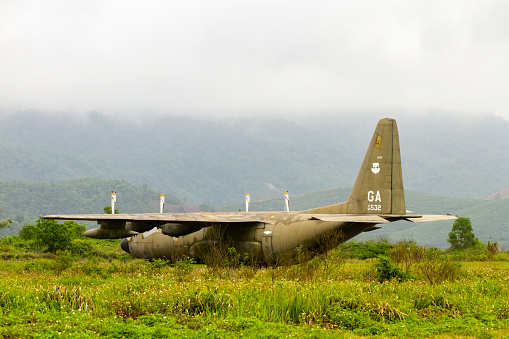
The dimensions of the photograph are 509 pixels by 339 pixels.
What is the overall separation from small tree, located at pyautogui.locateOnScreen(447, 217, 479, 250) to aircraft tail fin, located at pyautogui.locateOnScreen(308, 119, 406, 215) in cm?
3420

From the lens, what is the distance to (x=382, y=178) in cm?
2112

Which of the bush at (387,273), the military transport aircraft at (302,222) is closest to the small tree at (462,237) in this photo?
the military transport aircraft at (302,222)

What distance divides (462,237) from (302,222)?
37.6m

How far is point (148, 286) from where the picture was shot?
1382 cm

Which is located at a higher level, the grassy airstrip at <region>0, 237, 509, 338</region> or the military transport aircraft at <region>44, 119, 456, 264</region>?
the military transport aircraft at <region>44, 119, 456, 264</region>

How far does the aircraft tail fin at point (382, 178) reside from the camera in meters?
21.0

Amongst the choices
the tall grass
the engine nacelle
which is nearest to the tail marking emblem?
the tall grass

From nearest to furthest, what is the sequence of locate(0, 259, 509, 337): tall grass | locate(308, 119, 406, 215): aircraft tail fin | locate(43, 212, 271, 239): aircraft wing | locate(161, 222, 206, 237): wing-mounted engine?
locate(0, 259, 509, 337): tall grass, locate(43, 212, 271, 239): aircraft wing, locate(161, 222, 206, 237): wing-mounted engine, locate(308, 119, 406, 215): aircraft tail fin

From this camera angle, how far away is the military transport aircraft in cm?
2012

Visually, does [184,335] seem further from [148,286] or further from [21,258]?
[21,258]

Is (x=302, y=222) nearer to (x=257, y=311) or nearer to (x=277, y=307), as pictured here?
(x=277, y=307)

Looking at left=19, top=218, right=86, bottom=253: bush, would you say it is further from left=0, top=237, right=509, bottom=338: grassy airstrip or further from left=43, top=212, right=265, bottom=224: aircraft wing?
left=0, top=237, right=509, bottom=338: grassy airstrip

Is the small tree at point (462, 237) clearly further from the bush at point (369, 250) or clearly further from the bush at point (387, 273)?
the bush at point (387, 273)

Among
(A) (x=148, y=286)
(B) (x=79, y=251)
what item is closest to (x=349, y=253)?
(B) (x=79, y=251)
